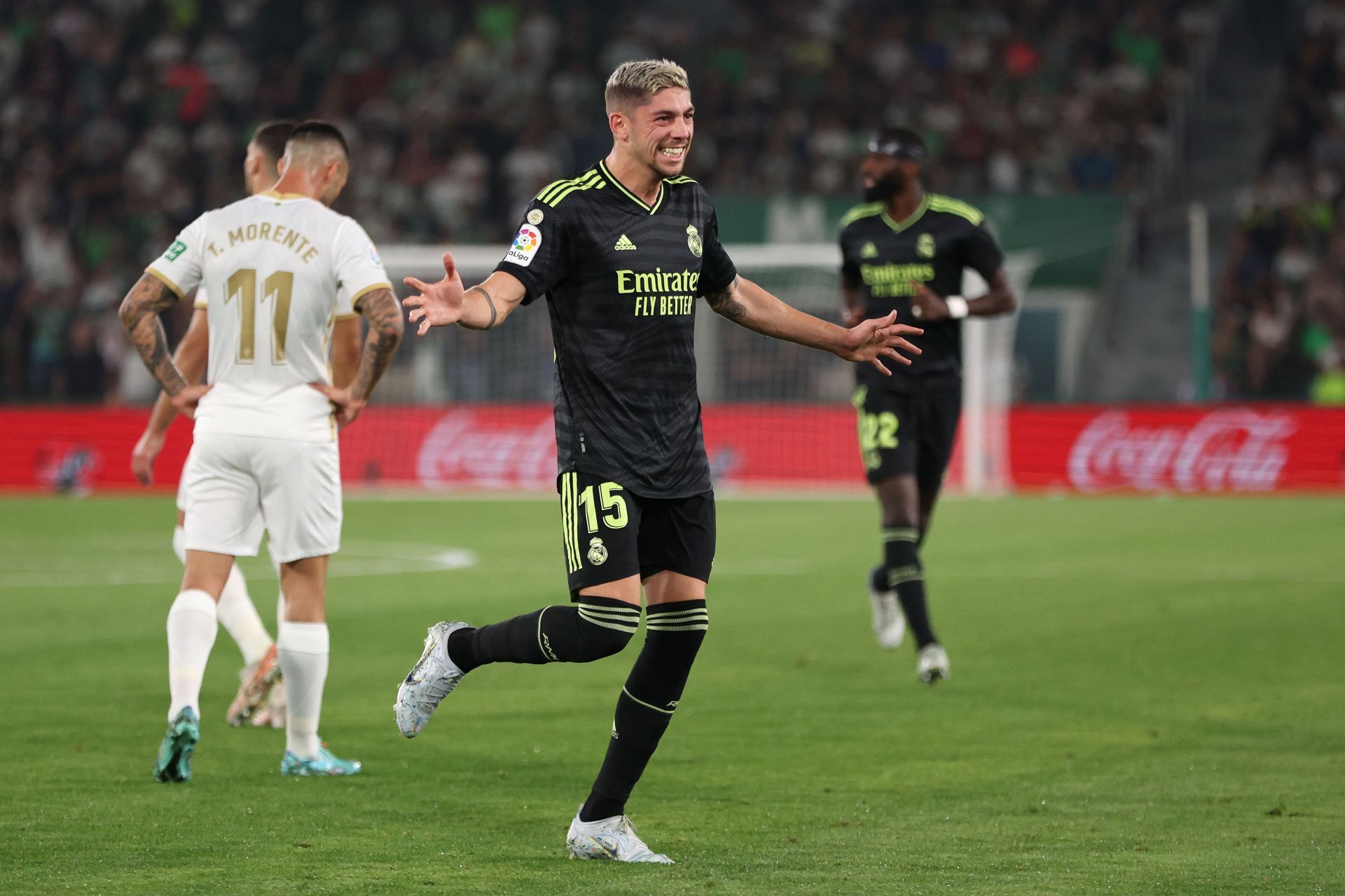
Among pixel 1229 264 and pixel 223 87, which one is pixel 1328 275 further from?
pixel 223 87

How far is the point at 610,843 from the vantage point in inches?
207

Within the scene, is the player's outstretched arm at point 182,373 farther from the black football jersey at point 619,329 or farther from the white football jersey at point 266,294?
the black football jersey at point 619,329

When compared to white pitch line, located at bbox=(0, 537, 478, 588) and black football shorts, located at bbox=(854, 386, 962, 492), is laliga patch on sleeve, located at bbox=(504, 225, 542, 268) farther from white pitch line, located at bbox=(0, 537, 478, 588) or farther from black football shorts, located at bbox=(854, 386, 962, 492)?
white pitch line, located at bbox=(0, 537, 478, 588)

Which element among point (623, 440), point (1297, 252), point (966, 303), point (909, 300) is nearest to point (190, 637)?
point (623, 440)

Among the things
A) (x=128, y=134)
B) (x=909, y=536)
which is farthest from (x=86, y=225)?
(x=909, y=536)

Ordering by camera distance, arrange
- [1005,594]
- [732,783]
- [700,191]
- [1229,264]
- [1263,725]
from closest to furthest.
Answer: [700,191] → [732,783] → [1263,725] → [1005,594] → [1229,264]

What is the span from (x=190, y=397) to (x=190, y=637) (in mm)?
883

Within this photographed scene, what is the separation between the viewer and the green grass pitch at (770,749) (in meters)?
5.16

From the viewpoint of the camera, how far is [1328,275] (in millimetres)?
25812

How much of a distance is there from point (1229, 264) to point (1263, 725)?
65.7 feet

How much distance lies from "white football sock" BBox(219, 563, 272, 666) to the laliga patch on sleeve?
10.5 ft

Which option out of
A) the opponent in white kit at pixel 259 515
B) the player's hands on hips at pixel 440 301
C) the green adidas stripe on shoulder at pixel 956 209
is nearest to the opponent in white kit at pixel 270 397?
the opponent in white kit at pixel 259 515

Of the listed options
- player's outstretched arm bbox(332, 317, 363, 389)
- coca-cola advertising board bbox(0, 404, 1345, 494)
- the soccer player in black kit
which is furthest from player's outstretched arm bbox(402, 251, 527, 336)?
coca-cola advertising board bbox(0, 404, 1345, 494)

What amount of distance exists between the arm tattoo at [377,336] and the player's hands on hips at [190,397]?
542 millimetres
